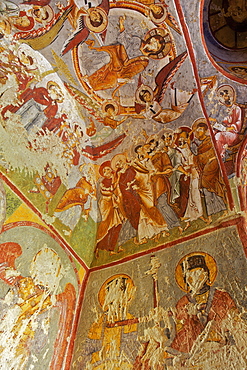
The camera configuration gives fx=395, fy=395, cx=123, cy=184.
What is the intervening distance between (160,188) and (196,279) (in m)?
1.86

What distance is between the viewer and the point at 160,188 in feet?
23.5

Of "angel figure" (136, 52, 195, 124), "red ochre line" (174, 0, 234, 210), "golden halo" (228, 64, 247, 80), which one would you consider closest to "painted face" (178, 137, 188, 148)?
"angel figure" (136, 52, 195, 124)

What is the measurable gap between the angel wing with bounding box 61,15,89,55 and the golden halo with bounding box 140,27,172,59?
93cm

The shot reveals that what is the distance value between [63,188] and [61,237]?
895mm

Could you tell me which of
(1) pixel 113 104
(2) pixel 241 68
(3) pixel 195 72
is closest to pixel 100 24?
(1) pixel 113 104

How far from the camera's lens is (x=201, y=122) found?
6.69 meters

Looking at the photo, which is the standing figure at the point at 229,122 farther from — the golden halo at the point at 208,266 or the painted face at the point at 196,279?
the painted face at the point at 196,279

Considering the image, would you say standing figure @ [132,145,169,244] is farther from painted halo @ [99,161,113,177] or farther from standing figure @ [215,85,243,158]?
standing figure @ [215,85,243,158]

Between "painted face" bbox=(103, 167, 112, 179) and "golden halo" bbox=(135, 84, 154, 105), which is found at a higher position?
"golden halo" bbox=(135, 84, 154, 105)

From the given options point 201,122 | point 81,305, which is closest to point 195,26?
point 201,122

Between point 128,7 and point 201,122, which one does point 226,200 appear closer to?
point 201,122

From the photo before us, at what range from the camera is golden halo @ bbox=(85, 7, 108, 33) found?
6.03 metres

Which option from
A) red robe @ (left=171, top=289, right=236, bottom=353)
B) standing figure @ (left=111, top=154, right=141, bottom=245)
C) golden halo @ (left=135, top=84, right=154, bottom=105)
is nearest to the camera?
red robe @ (left=171, top=289, right=236, bottom=353)

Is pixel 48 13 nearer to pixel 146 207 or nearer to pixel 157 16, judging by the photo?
pixel 157 16
